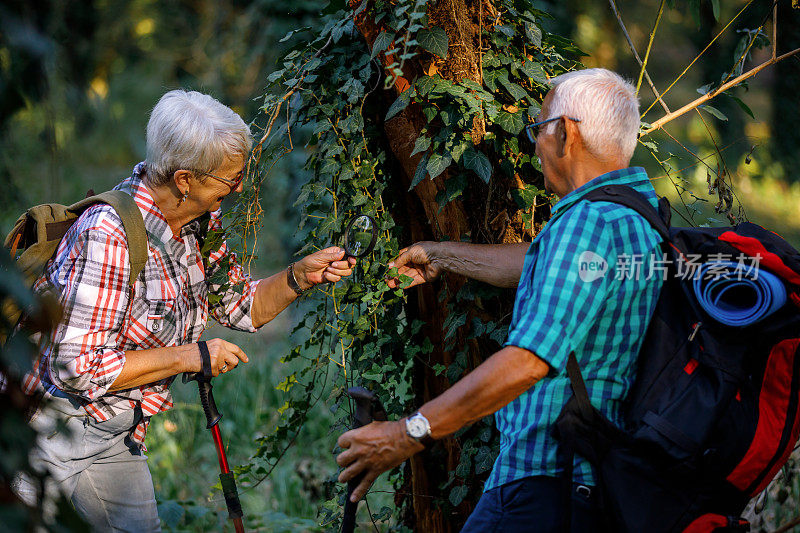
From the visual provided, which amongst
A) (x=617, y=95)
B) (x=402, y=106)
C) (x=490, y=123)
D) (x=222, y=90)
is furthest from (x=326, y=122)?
(x=222, y=90)

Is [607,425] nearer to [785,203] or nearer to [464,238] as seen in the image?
[464,238]

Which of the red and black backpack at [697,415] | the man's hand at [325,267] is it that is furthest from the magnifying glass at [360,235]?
the red and black backpack at [697,415]

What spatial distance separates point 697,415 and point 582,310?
0.37 meters

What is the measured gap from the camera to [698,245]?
1841mm

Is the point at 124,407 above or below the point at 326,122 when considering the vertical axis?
below

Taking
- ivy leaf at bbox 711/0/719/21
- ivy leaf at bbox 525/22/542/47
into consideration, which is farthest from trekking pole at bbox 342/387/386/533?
ivy leaf at bbox 711/0/719/21

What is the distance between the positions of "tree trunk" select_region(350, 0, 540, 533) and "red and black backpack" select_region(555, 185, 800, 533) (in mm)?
819

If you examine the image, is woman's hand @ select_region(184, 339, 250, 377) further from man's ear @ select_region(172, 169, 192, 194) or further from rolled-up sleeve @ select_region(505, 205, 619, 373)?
rolled-up sleeve @ select_region(505, 205, 619, 373)

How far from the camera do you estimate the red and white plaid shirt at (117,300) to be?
7.29 ft

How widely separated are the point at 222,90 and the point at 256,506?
5943mm

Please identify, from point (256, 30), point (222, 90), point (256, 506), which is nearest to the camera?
point (256, 506)

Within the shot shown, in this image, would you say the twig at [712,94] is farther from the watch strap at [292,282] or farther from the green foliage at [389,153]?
the watch strap at [292,282]

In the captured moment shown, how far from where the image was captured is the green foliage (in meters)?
2.48

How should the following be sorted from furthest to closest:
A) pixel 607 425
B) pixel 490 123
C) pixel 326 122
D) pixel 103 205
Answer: pixel 326 122 < pixel 490 123 < pixel 103 205 < pixel 607 425
